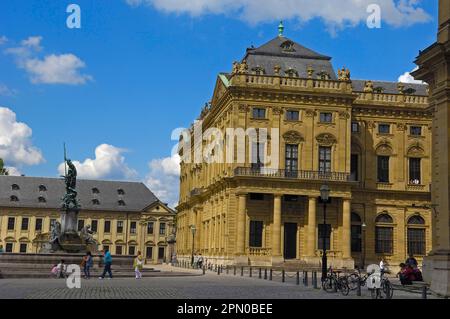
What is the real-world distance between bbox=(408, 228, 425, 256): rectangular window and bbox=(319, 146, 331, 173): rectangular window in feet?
38.8

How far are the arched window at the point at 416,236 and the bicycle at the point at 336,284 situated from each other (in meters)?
38.8

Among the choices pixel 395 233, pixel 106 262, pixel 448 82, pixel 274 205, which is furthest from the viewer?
pixel 395 233

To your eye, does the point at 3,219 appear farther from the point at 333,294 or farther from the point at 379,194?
the point at 333,294

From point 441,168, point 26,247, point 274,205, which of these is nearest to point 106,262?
point 441,168

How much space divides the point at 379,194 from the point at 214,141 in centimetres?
1821

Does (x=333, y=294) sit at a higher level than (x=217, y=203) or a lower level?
lower

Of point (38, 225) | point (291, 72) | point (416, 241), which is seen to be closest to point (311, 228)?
point (416, 241)

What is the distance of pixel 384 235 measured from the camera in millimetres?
66625

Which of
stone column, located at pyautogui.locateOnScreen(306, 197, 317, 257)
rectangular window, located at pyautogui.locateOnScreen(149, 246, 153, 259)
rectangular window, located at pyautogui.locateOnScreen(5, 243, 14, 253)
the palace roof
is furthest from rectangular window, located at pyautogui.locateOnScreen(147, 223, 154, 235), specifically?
stone column, located at pyautogui.locateOnScreen(306, 197, 317, 257)

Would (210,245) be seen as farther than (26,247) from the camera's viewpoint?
No

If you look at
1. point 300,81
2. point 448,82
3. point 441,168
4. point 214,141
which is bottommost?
point 441,168

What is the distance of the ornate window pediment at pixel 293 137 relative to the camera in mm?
62406
